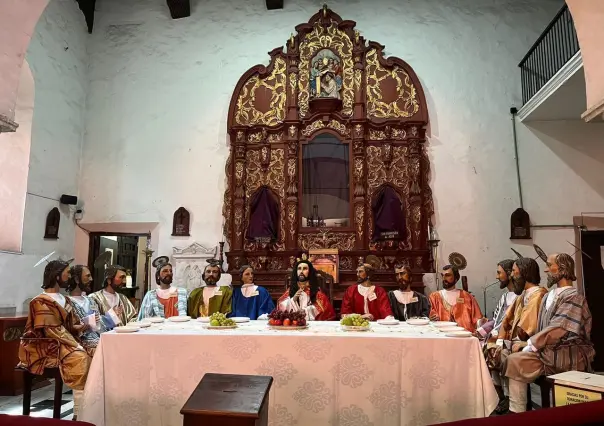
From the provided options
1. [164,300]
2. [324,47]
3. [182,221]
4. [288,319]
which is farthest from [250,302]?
[324,47]

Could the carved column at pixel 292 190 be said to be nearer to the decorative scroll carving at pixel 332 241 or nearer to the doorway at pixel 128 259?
the decorative scroll carving at pixel 332 241

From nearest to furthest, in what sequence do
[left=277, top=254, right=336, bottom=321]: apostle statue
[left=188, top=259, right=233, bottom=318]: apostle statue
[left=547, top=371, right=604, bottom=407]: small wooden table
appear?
[left=547, top=371, right=604, bottom=407]: small wooden table → [left=277, top=254, right=336, bottom=321]: apostle statue → [left=188, top=259, right=233, bottom=318]: apostle statue

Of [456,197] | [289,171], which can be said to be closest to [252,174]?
[289,171]

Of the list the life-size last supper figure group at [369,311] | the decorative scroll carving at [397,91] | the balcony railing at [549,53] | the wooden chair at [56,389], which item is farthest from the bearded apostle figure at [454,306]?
the wooden chair at [56,389]

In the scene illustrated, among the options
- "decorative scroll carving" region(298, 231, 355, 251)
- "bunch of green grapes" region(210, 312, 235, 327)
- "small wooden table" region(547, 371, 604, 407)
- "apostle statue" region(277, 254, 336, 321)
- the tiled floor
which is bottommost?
Answer: the tiled floor

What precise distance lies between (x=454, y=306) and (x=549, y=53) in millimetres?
4843

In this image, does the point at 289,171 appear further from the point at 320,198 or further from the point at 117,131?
the point at 117,131

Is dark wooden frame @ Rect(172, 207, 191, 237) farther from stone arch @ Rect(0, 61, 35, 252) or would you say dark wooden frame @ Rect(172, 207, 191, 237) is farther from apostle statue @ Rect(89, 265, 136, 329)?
apostle statue @ Rect(89, 265, 136, 329)

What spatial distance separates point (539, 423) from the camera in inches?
65.4

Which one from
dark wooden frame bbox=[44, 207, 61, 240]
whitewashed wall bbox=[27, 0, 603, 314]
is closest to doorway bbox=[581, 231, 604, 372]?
whitewashed wall bbox=[27, 0, 603, 314]

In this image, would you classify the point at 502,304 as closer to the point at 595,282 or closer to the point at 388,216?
the point at 388,216

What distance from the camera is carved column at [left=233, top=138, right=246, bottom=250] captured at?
29.4 feet

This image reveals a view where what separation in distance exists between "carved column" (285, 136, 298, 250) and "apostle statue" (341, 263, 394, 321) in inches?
86.4

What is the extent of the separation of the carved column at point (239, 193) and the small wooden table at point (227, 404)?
586 cm
